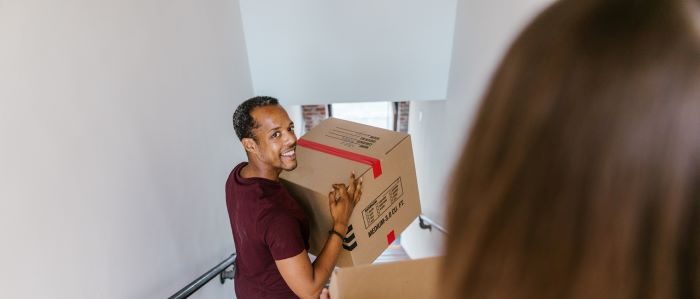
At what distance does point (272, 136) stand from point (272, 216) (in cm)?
27

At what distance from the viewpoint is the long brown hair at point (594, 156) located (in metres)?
0.26

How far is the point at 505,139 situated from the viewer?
319mm

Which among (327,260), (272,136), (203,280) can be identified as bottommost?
(203,280)

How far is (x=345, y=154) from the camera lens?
1.34 meters

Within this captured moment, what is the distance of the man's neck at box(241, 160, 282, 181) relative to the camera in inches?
48.6

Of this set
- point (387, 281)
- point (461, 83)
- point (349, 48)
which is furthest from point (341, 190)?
point (349, 48)

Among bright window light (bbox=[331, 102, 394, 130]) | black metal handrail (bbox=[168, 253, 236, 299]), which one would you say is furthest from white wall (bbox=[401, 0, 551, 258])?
bright window light (bbox=[331, 102, 394, 130])

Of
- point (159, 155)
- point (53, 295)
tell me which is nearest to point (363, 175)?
point (159, 155)

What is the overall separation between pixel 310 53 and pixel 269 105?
1256 mm

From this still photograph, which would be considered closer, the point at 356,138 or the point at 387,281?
the point at 387,281

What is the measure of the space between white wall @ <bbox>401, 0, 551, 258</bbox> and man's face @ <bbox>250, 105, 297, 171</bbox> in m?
0.50

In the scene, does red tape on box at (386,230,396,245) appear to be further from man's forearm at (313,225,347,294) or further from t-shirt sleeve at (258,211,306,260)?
t-shirt sleeve at (258,211,306,260)

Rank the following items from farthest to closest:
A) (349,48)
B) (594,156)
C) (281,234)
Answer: (349,48), (281,234), (594,156)

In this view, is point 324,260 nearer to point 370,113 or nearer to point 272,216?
point 272,216
